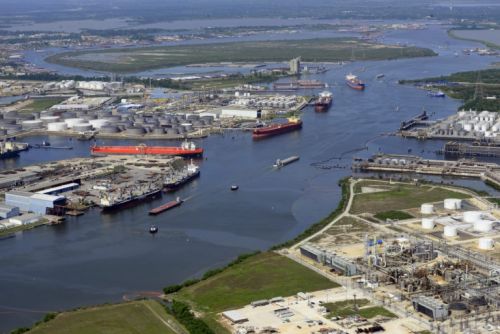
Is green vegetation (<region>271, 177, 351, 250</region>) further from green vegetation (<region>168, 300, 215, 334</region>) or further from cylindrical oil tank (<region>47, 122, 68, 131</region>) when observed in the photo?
cylindrical oil tank (<region>47, 122, 68, 131</region>)

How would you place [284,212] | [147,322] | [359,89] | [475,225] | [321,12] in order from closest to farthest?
[147,322] → [475,225] → [284,212] → [359,89] → [321,12]

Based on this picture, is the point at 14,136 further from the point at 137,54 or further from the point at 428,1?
the point at 428,1

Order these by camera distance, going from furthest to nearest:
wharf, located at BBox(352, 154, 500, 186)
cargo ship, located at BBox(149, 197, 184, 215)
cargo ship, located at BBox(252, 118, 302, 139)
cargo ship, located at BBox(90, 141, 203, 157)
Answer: cargo ship, located at BBox(252, 118, 302, 139)
cargo ship, located at BBox(90, 141, 203, 157)
wharf, located at BBox(352, 154, 500, 186)
cargo ship, located at BBox(149, 197, 184, 215)

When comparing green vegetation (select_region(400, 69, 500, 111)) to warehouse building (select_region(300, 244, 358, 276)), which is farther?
green vegetation (select_region(400, 69, 500, 111))

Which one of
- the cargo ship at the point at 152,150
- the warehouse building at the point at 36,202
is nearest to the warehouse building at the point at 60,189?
the warehouse building at the point at 36,202

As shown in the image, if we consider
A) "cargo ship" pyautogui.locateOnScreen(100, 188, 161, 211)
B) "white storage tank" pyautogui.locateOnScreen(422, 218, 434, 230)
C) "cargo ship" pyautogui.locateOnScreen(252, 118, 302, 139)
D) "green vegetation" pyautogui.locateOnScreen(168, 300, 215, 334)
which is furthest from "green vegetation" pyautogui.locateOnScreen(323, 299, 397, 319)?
"cargo ship" pyautogui.locateOnScreen(252, 118, 302, 139)

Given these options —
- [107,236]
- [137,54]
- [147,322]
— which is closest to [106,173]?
[107,236]

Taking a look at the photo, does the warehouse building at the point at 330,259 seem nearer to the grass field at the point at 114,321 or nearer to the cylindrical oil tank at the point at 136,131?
the grass field at the point at 114,321
